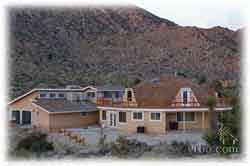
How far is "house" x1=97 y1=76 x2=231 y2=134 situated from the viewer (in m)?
16.7

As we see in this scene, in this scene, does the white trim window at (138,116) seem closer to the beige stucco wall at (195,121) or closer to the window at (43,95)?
the beige stucco wall at (195,121)

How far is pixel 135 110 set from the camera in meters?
17.0

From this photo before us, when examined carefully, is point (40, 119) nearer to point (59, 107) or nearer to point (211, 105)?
point (59, 107)

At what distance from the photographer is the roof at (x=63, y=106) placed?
17688 mm

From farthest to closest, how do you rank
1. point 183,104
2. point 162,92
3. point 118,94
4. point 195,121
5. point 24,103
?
point 118,94 < point 24,103 < point 162,92 < point 195,121 < point 183,104

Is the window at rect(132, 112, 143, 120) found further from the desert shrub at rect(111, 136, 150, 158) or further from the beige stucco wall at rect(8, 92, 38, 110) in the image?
the desert shrub at rect(111, 136, 150, 158)

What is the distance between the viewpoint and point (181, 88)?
58.5 feet

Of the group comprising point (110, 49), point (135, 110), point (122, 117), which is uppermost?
point (110, 49)

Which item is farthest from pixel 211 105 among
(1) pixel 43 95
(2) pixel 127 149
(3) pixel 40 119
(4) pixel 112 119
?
(2) pixel 127 149

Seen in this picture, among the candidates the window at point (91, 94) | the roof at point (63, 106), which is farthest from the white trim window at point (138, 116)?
the window at point (91, 94)

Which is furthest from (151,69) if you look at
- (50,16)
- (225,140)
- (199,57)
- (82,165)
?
(82,165)

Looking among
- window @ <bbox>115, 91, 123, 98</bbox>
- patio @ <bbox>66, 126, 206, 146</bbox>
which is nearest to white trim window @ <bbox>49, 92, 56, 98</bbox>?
window @ <bbox>115, 91, 123, 98</bbox>

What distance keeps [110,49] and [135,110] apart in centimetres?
3397

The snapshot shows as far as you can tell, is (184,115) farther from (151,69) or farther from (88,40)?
(88,40)
